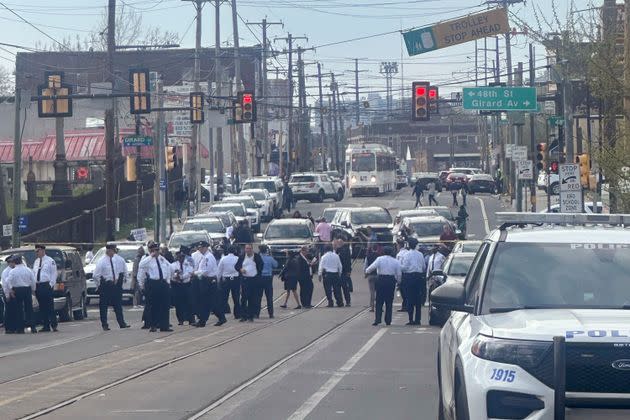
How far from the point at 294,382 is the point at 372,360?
9.15 feet

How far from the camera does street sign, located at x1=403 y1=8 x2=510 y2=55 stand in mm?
37094

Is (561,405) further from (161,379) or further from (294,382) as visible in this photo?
(161,379)

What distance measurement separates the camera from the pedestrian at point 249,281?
26.6 m

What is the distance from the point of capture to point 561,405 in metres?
7.30

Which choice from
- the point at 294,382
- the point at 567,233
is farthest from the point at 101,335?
the point at 567,233

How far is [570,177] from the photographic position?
2975 centimetres

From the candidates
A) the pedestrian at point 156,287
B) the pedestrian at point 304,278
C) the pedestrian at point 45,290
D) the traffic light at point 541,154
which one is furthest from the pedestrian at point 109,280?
the traffic light at point 541,154

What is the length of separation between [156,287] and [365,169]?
5386cm

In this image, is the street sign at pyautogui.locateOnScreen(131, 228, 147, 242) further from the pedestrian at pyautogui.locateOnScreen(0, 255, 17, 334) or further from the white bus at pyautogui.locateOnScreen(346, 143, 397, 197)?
the white bus at pyautogui.locateOnScreen(346, 143, 397, 197)

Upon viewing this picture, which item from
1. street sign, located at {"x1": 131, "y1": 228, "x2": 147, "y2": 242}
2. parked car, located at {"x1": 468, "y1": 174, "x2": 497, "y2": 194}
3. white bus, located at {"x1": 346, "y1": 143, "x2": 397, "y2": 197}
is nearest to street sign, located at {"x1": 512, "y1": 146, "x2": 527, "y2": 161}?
street sign, located at {"x1": 131, "y1": 228, "x2": 147, "y2": 242}

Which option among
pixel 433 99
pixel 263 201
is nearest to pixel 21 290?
pixel 433 99

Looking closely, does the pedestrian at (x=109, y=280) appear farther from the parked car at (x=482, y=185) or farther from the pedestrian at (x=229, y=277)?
the parked car at (x=482, y=185)

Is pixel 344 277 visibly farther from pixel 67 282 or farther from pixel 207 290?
pixel 67 282

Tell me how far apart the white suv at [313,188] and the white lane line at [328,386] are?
51.7m
